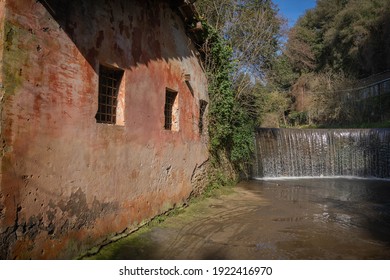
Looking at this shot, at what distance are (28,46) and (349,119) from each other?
26842 millimetres

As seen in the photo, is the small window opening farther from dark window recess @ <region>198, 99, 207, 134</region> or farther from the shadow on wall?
dark window recess @ <region>198, 99, 207, 134</region>

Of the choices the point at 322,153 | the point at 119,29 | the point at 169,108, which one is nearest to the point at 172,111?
the point at 169,108

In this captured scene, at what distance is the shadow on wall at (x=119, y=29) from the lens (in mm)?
4285

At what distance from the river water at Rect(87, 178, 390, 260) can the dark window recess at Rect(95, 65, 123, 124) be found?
7.01 ft

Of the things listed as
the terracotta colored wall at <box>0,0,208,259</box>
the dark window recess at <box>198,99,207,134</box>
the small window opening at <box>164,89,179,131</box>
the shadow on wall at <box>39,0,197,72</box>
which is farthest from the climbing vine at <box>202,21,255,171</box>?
the terracotta colored wall at <box>0,0,208,259</box>

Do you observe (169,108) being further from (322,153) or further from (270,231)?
(322,153)

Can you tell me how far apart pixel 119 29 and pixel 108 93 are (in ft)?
3.72

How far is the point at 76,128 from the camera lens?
14.1ft

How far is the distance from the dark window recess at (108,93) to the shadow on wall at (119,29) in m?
0.22

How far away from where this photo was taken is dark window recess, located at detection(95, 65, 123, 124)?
510cm

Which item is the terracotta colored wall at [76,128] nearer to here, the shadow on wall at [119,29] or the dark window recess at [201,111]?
the shadow on wall at [119,29]

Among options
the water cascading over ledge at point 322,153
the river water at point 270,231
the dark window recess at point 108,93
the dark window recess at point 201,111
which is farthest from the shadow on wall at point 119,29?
the water cascading over ledge at point 322,153
